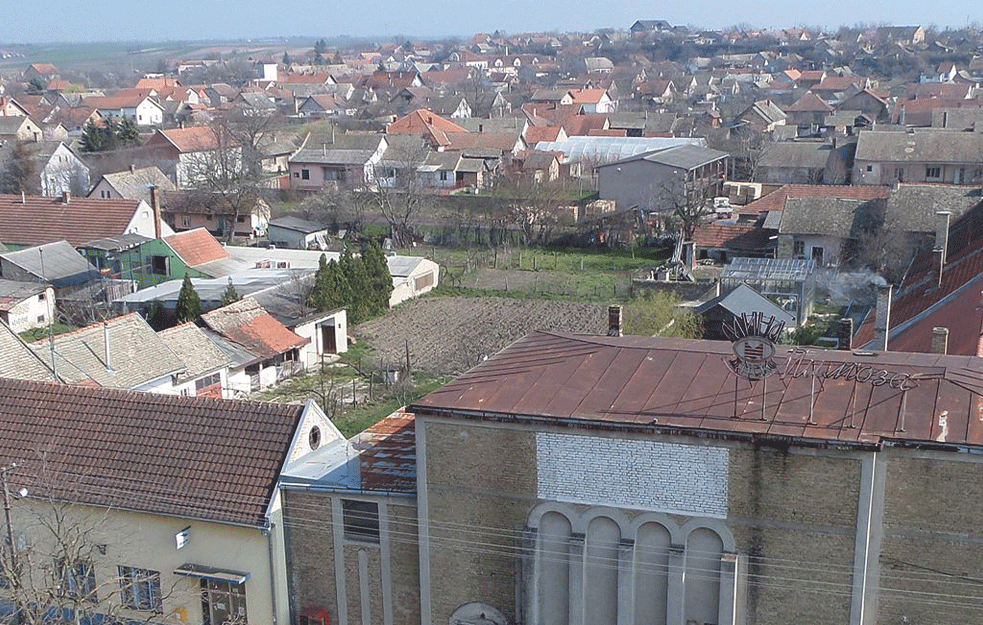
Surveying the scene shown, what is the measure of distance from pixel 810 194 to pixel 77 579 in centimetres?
3566

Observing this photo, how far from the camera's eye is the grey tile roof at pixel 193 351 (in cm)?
2462

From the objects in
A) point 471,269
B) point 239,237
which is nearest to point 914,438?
point 471,269

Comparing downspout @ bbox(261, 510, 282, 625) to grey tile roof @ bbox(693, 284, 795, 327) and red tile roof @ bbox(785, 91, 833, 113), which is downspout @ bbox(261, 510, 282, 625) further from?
red tile roof @ bbox(785, 91, 833, 113)

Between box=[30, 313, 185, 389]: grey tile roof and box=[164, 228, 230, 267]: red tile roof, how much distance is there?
1203 centimetres

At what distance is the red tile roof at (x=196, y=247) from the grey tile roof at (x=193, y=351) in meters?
10.6

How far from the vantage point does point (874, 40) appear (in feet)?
538

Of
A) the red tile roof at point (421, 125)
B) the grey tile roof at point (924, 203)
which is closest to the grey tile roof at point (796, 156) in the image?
the grey tile roof at point (924, 203)

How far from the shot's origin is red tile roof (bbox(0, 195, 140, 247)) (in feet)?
124

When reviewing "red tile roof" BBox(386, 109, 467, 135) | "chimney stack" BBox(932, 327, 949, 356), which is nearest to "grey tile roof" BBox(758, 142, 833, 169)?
"red tile roof" BBox(386, 109, 467, 135)

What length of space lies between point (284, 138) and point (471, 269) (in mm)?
28149

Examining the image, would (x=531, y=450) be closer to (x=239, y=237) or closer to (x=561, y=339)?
(x=561, y=339)

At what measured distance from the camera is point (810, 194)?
43281mm

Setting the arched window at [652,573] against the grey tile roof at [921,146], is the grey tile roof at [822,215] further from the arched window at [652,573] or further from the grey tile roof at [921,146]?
the arched window at [652,573]

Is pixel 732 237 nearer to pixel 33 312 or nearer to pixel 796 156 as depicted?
pixel 796 156
